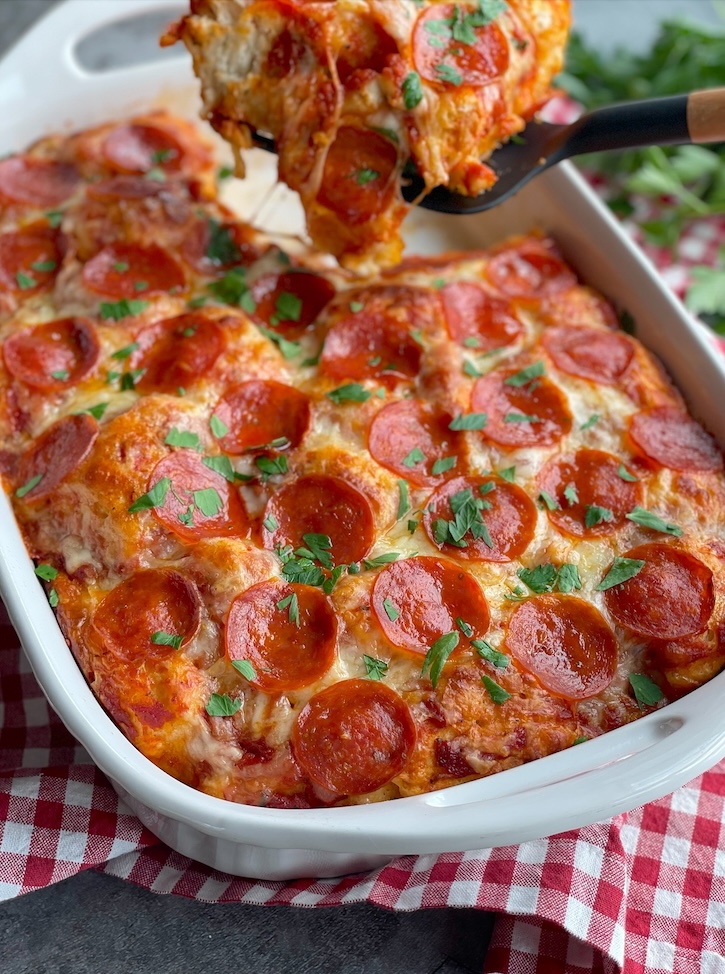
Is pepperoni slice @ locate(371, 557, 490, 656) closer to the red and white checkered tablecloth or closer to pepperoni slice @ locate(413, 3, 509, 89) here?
the red and white checkered tablecloth

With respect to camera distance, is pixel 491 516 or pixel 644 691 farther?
pixel 491 516

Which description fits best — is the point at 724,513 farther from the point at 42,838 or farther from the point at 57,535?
the point at 42,838

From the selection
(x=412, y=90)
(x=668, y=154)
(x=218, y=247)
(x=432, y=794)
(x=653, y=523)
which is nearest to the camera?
(x=432, y=794)

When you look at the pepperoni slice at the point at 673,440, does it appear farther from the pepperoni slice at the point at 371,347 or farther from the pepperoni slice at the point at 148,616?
the pepperoni slice at the point at 148,616

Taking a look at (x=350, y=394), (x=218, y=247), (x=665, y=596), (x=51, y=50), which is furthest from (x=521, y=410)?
(x=51, y=50)

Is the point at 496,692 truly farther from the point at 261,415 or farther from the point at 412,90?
the point at 412,90

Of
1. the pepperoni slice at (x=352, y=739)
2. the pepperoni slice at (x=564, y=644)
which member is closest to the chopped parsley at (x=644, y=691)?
the pepperoni slice at (x=564, y=644)

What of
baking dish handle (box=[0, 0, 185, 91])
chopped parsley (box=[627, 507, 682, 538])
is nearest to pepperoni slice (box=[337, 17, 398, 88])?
baking dish handle (box=[0, 0, 185, 91])
